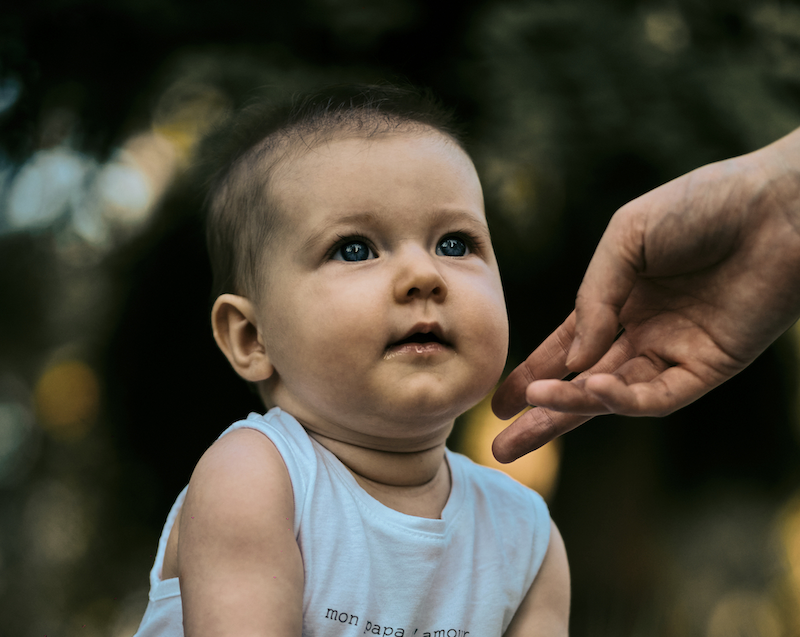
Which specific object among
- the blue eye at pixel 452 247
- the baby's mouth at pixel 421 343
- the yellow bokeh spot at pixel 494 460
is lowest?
the yellow bokeh spot at pixel 494 460

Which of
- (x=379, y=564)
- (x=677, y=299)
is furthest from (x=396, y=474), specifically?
(x=677, y=299)

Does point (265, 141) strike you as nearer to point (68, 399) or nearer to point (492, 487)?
point (492, 487)

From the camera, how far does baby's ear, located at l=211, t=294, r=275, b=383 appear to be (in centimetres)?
Result: 115

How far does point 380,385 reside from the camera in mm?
982

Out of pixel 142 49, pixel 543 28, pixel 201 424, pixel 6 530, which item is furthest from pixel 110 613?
pixel 543 28

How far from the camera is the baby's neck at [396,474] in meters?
1.09

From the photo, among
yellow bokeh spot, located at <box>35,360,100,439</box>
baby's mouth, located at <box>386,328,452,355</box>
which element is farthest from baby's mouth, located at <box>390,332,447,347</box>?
yellow bokeh spot, located at <box>35,360,100,439</box>

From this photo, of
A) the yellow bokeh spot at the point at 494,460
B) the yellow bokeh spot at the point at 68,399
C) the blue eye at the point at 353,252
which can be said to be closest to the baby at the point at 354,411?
the blue eye at the point at 353,252

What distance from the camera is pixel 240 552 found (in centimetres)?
88

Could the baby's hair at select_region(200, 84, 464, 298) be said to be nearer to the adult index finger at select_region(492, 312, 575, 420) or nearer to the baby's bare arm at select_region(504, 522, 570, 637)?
the adult index finger at select_region(492, 312, 575, 420)

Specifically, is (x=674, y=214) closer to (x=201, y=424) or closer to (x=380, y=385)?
(x=380, y=385)

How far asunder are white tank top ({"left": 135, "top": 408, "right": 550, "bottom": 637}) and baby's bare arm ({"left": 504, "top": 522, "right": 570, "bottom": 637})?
40 mm

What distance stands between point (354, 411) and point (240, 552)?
25 centimetres

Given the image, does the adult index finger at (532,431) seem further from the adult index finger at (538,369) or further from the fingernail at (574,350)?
the fingernail at (574,350)
